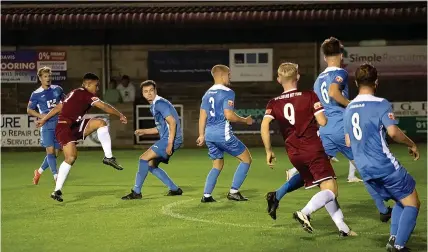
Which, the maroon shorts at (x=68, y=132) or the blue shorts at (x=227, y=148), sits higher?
the maroon shorts at (x=68, y=132)

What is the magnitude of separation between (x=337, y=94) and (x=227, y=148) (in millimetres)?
2212

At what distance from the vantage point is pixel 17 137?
23000 millimetres

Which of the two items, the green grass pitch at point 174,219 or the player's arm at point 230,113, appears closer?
the green grass pitch at point 174,219

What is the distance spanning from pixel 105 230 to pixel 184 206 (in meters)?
1.95

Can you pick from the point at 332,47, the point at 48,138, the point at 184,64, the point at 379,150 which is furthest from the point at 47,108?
the point at 184,64

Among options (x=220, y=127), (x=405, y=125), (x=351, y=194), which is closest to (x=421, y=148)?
(x=405, y=125)

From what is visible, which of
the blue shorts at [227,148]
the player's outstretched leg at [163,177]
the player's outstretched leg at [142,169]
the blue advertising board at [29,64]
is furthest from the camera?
the blue advertising board at [29,64]

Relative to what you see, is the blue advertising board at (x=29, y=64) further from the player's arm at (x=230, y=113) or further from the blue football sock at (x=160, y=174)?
the player's arm at (x=230, y=113)

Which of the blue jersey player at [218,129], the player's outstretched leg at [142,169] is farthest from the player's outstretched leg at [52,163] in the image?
the blue jersey player at [218,129]

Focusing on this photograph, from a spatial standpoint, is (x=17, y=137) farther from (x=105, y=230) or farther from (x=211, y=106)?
(x=105, y=230)

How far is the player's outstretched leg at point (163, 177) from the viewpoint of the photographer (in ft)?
39.8

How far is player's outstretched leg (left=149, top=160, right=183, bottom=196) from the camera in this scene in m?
12.1

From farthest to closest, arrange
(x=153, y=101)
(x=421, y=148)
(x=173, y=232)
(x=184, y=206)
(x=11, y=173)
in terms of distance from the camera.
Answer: (x=421, y=148), (x=11, y=173), (x=153, y=101), (x=184, y=206), (x=173, y=232)

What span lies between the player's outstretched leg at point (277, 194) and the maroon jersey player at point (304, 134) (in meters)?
0.49
